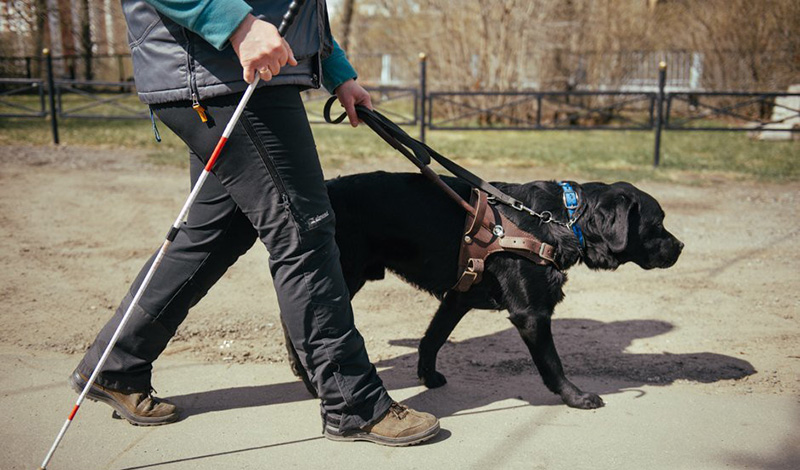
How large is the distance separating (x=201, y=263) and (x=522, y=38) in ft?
46.0

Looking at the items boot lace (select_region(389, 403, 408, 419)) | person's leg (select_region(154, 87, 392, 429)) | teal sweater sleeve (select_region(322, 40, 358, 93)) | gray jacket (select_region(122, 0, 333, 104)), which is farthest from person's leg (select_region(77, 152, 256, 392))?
boot lace (select_region(389, 403, 408, 419))

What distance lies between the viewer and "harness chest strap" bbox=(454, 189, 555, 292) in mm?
3244

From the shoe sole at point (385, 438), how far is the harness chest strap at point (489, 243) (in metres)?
0.74

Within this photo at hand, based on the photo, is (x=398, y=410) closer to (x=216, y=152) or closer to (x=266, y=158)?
(x=266, y=158)

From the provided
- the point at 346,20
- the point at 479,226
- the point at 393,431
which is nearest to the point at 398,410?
the point at 393,431

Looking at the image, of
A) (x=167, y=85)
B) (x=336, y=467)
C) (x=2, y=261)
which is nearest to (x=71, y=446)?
(x=336, y=467)

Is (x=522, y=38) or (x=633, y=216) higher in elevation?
(x=522, y=38)

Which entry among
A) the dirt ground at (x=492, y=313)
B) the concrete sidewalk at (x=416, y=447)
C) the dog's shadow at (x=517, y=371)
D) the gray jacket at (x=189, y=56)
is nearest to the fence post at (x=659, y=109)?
the dirt ground at (x=492, y=313)

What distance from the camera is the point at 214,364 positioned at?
3723mm

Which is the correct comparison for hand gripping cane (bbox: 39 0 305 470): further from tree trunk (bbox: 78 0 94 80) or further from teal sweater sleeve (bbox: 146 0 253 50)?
tree trunk (bbox: 78 0 94 80)

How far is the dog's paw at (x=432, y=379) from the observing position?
355 centimetres

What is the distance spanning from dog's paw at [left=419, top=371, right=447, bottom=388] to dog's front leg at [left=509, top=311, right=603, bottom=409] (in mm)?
508

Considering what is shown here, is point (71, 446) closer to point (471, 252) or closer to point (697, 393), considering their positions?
point (471, 252)

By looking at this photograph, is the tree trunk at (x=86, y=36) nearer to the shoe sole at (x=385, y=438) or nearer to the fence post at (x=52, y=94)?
the fence post at (x=52, y=94)
